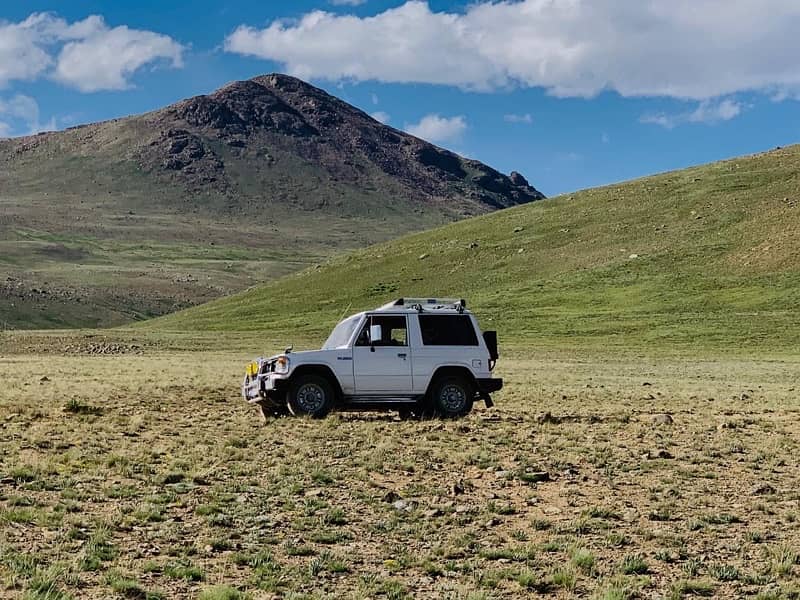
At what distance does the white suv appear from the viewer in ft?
64.3

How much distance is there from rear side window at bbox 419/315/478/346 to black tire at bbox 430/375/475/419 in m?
0.78

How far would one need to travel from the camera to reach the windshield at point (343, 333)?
66.2 feet

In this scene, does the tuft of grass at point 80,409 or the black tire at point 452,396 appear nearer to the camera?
the black tire at point 452,396

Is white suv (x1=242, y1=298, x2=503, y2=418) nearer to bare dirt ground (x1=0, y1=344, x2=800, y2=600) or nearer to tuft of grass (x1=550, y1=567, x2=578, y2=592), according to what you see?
bare dirt ground (x1=0, y1=344, x2=800, y2=600)

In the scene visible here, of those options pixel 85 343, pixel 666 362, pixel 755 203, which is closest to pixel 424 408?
pixel 666 362

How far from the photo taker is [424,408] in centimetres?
2022

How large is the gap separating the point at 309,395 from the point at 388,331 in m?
2.15

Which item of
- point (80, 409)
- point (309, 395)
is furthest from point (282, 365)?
point (80, 409)

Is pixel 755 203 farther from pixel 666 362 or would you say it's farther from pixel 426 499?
pixel 426 499

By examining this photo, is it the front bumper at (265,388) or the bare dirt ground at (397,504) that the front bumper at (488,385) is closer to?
the bare dirt ground at (397,504)

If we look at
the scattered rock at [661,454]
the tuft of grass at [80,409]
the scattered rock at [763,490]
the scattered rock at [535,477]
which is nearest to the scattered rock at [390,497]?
the scattered rock at [535,477]

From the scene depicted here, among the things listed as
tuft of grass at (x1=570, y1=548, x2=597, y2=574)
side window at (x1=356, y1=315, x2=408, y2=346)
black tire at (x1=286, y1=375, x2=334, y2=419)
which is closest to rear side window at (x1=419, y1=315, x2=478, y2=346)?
side window at (x1=356, y1=315, x2=408, y2=346)

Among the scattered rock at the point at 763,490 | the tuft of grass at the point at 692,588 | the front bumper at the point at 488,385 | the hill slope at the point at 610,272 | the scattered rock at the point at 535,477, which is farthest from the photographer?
the hill slope at the point at 610,272

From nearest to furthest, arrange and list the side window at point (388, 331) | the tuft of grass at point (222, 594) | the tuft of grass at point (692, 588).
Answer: the tuft of grass at point (222, 594)
the tuft of grass at point (692, 588)
the side window at point (388, 331)
